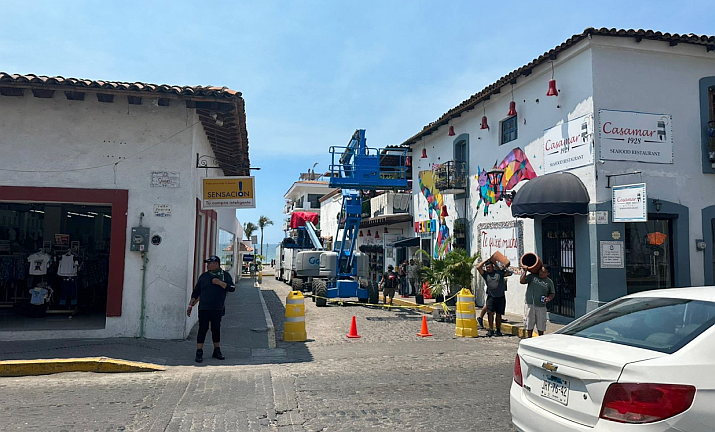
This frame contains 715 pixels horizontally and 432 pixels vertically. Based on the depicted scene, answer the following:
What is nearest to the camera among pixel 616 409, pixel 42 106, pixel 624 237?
pixel 616 409

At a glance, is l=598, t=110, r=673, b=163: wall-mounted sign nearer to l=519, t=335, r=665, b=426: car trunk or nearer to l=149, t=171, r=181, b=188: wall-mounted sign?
l=519, t=335, r=665, b=426: car trunk

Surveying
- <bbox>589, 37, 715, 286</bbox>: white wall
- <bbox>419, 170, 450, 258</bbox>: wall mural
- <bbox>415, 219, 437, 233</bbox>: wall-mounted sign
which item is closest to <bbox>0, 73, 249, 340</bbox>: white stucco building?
<bbox>589, 37, 715, 286</bbox>: white wall

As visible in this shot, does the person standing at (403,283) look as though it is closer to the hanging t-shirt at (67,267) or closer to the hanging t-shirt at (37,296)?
the hanging t-shirt at (67,267)

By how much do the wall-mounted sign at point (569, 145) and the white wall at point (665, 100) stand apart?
484 mm

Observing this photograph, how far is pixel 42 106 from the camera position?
9.23 metres

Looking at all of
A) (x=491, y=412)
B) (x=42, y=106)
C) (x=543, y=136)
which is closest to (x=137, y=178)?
(x=42, y=106)

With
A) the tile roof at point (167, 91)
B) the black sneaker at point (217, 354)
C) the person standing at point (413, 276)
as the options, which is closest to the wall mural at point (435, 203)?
the person standing at point (413, 276)

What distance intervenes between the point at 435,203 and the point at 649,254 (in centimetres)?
883

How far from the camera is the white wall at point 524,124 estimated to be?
1207cm

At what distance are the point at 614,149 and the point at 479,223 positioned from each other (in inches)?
217

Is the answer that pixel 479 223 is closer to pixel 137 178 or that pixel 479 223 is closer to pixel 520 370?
pixel 137 178

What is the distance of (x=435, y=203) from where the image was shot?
19859 mm

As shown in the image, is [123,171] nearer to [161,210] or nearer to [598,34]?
[161,210]

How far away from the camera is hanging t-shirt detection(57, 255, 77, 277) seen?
11.5m
